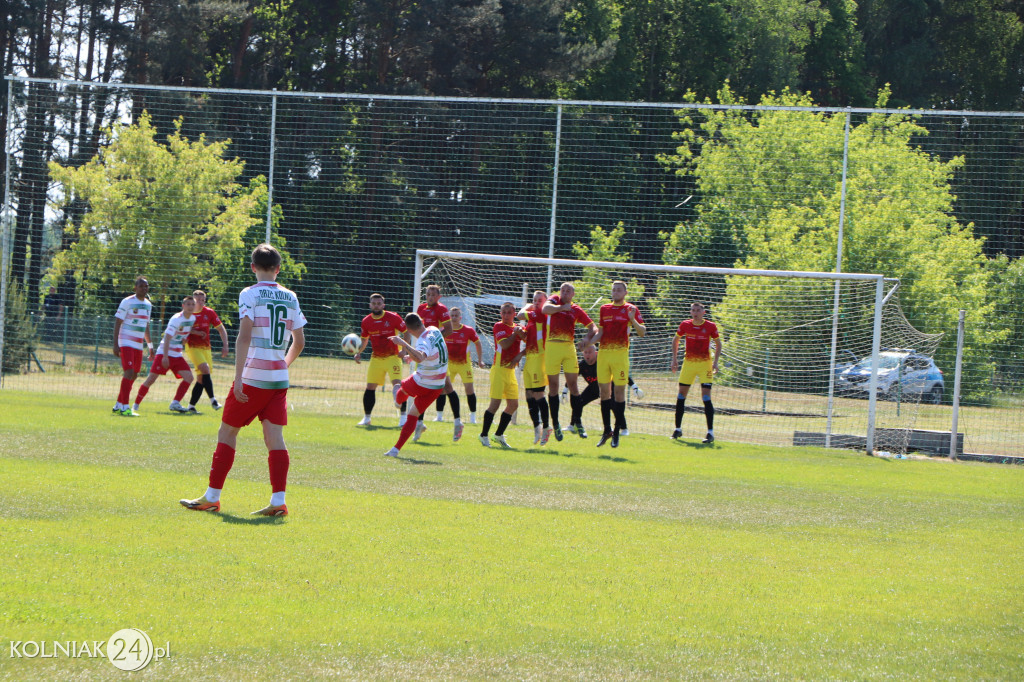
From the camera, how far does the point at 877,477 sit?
12.9m

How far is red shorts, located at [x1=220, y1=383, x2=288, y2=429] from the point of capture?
293 inches

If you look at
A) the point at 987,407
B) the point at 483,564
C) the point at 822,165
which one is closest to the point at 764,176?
the point at 822,165

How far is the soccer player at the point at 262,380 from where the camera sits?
24.4 ft

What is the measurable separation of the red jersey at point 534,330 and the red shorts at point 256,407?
6.94 metres

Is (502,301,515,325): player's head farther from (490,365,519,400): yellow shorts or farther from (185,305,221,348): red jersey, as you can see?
(185,305,221,348): red jersey

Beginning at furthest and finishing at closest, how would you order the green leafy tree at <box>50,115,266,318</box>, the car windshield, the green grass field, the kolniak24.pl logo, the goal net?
the green leafy tree at <box>50,115,266,318</box>, the car windshield, the goal net, the green grass field, the kolniak24.pl logo

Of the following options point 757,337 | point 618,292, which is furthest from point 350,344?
point 757,337

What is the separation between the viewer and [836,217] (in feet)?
69.2

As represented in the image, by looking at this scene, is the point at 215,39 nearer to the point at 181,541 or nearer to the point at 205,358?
the point at 205,358

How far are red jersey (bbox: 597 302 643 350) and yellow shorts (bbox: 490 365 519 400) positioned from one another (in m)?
1.41

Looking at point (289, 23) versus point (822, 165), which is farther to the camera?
point (289, 23)

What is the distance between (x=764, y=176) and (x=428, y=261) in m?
7.72

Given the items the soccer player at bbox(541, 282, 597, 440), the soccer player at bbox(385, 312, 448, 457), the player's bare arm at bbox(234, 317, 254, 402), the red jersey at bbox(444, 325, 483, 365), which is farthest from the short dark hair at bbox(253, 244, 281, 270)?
the red jersey at bbox(444, 325, 483, 365)

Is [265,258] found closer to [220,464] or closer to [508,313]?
[220,464]
